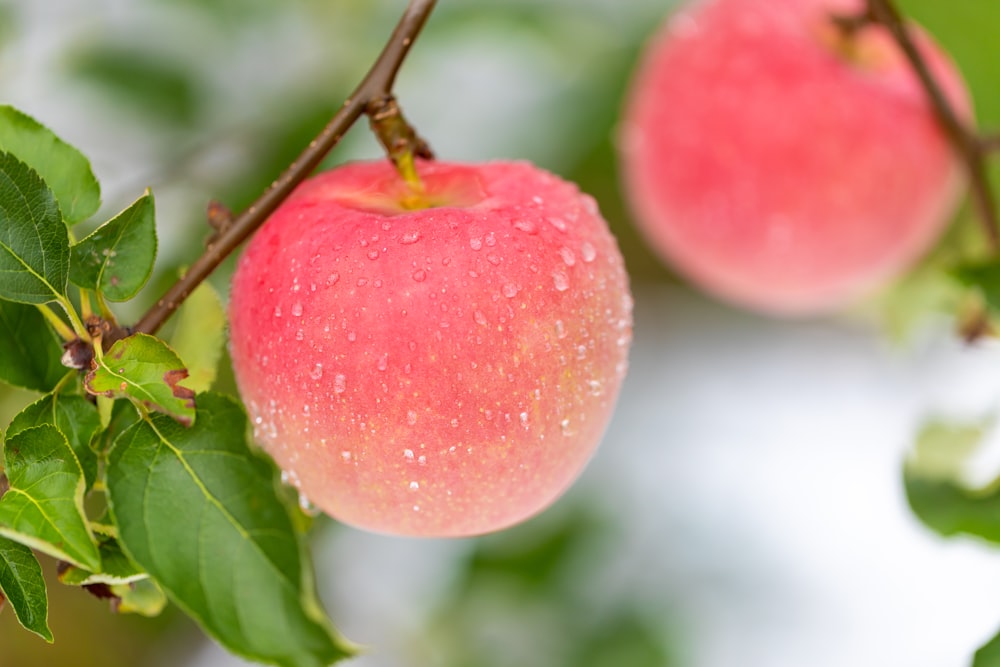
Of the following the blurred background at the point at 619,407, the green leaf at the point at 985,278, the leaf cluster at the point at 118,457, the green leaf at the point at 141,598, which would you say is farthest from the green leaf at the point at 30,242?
the green leaf at the point at 985,278

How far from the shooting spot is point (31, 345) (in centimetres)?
38

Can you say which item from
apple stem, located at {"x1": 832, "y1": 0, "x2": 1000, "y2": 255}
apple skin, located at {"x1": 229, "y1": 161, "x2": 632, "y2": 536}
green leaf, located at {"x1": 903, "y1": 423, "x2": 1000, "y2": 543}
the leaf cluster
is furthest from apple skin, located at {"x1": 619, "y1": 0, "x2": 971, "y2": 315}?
the leaf cluster

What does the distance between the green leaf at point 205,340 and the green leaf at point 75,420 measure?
46mm

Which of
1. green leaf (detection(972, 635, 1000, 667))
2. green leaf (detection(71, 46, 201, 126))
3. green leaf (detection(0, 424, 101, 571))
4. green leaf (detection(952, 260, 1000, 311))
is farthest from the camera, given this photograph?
green leaf (detection(71, 46, 201, 126))

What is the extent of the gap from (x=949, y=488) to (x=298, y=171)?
1.25ft

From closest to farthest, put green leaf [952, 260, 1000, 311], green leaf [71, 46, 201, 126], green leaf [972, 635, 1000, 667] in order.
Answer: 1. green leaf [972, 635, 1000, 667]
2. green leaf [952, 260, 1000, 311]
3. green leaf [71, 46, 201, 126]

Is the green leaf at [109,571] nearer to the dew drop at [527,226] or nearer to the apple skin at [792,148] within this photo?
the dew drop at [527,226]

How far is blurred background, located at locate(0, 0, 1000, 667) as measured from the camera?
2.66 ft

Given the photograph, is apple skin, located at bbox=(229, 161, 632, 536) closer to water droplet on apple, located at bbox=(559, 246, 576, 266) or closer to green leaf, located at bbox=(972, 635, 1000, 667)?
water droplet on apple, located at bbox=(559, 246, 576, 266)

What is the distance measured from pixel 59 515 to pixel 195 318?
12cm

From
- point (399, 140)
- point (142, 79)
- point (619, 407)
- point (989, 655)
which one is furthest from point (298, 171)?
point (619, 407)

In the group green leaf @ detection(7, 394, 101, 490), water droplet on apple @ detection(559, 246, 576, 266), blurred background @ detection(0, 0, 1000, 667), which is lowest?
blurred background @ detection(0, 0, 1000, 667)

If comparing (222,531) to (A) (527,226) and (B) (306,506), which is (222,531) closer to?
(B) (306,506)

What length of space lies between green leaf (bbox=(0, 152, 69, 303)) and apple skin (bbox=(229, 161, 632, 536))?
7cm
